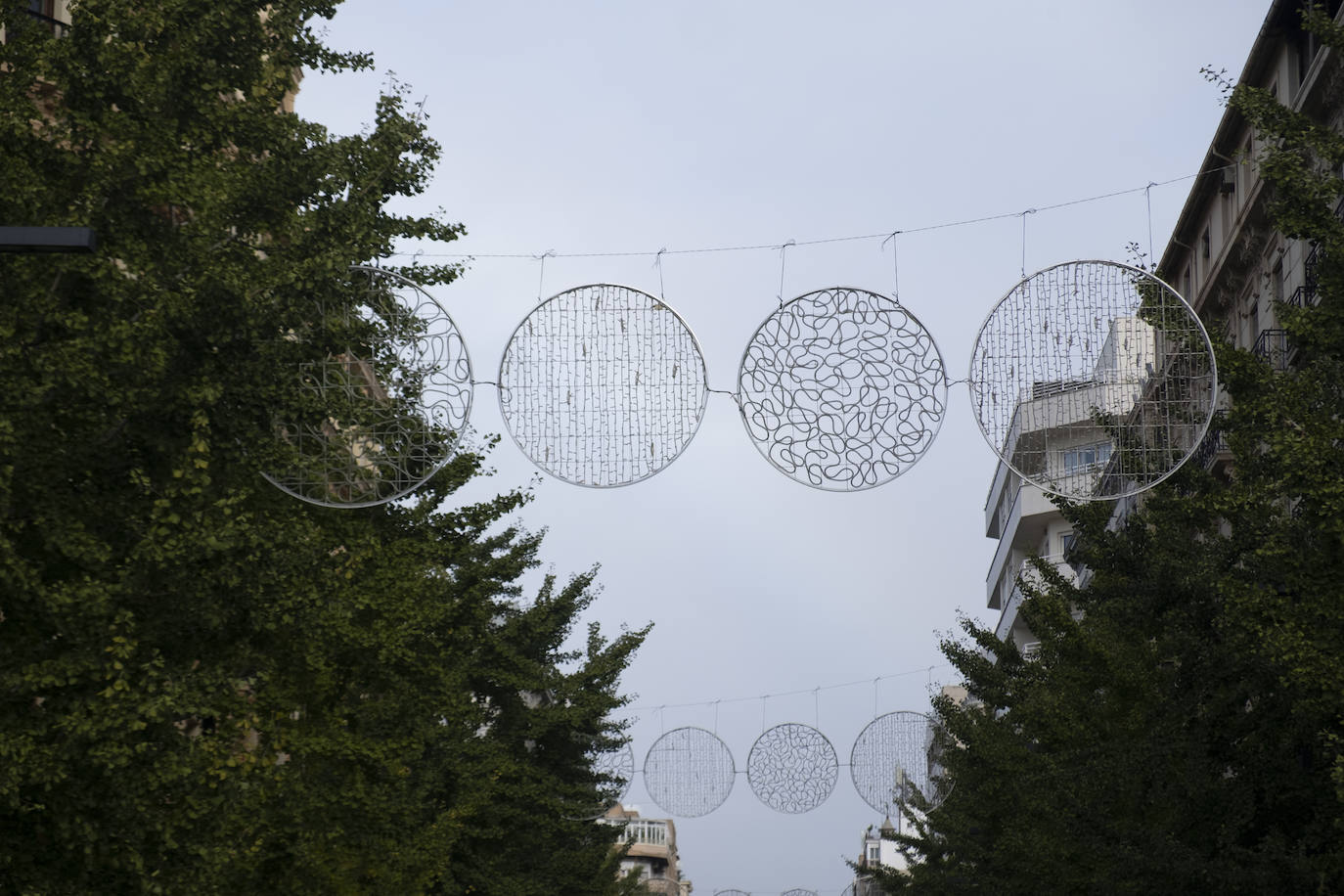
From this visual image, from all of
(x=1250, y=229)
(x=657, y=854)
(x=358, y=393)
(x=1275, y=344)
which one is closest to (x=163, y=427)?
(x=358, y=393)

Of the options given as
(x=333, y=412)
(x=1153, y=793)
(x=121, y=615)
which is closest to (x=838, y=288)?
(x=333, y=412)

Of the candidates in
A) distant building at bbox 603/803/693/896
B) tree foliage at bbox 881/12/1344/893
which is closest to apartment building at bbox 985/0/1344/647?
tree foliage at bbox 881/12/1344/893

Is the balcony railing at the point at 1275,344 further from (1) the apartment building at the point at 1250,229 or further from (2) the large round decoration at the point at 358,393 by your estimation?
(2) the large round decoration at the point at 358,393

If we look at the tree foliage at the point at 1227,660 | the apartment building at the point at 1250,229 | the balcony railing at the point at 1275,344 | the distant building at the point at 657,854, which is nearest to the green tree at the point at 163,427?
the tree foliage at the point at 1227,660

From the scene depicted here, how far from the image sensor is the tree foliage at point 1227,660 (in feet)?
61.0

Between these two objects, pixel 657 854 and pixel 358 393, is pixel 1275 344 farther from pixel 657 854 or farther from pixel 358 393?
pixel 657 854

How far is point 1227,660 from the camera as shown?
79.3 feet

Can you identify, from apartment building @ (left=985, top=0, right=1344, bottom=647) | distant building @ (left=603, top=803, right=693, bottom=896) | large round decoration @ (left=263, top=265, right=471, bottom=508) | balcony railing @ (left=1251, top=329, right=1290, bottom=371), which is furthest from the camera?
distant building @ (left=603, top=803, right=693, bottom=896)

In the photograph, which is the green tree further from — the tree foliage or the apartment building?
the apartment building

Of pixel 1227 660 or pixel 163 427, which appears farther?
pixel 1227 660

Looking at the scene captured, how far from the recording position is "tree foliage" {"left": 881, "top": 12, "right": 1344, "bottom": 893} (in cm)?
1859

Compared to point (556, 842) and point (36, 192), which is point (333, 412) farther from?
point (556, 842)

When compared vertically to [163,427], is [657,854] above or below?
above

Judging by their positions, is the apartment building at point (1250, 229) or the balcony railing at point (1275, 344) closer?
the apartment building at point (1250, 229)
